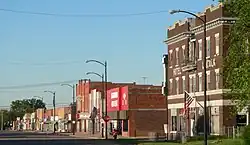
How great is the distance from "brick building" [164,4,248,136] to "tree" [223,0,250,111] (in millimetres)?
22263

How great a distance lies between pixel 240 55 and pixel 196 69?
123ft

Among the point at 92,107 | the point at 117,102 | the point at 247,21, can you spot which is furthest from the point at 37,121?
the point at 247,21

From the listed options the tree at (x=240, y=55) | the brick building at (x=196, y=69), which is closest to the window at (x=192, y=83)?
the brick building at (x=196, y=69)

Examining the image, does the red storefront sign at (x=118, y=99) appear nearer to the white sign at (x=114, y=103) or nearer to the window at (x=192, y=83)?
the white sign at (x=114, y=103)

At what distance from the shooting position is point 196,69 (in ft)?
221

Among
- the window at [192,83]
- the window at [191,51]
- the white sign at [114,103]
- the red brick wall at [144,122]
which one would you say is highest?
the window at [191,51]

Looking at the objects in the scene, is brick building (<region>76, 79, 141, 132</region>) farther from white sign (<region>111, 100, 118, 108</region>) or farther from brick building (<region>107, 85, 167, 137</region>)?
brick building (<region>107, 85, 167, 137</region>)

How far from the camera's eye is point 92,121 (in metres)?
116

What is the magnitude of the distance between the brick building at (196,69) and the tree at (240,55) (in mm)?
22263

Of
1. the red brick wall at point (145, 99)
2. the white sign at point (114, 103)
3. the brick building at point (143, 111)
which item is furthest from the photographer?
the white sign at point (114, 103)

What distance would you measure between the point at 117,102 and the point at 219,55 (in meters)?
36.2

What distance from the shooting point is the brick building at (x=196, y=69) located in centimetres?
6025

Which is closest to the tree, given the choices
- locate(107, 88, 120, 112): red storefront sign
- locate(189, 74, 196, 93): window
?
locate(189, 74, 196, 93): window

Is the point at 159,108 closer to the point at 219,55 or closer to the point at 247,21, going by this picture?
the point at 219,55
